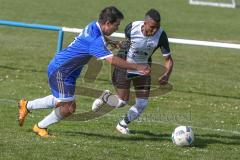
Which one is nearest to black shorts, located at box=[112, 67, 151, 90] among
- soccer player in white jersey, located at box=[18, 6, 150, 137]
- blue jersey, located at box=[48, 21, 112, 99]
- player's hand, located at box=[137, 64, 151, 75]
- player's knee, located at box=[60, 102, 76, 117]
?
player's hand, located at box=[137, 64, 151, 75]

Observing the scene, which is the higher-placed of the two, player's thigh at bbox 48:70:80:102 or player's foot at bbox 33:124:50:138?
player's thigh at bbox 48:70:80:102

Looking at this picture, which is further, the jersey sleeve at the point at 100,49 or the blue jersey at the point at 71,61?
the blue jersey at the point at 71,61

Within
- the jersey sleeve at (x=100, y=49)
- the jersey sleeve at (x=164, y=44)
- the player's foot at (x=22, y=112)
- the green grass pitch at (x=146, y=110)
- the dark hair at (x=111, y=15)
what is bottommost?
the green grass pitch at (x=146, y=110)

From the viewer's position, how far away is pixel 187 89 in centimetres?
1584

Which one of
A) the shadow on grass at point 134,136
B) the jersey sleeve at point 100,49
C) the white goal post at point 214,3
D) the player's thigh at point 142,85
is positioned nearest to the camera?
the jersey sleeve at point 100,49

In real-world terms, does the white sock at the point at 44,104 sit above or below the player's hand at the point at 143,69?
below

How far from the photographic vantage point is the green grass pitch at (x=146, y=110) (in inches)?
361

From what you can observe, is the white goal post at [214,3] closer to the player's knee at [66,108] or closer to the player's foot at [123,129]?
the player's foot at [123,129]

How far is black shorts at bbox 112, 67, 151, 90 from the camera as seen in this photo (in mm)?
10914

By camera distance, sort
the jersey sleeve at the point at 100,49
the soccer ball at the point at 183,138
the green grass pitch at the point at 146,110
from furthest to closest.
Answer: the soccer ball at the point at 183,138 → the jersey sleeve at the point at 100,49 → the green grass pitch at the point at 146,110

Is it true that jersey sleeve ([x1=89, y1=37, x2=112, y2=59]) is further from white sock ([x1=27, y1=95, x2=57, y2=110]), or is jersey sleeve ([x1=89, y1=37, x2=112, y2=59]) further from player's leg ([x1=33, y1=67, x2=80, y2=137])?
white sock ([x1=27, y1=95, x2=57, y2=110])

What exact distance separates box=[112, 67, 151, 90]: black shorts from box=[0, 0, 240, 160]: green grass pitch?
28.0 inches

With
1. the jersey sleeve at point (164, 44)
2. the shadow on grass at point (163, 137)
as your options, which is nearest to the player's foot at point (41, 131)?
the shadow on grass at point (163, 137)

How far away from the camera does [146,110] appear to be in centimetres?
1298
